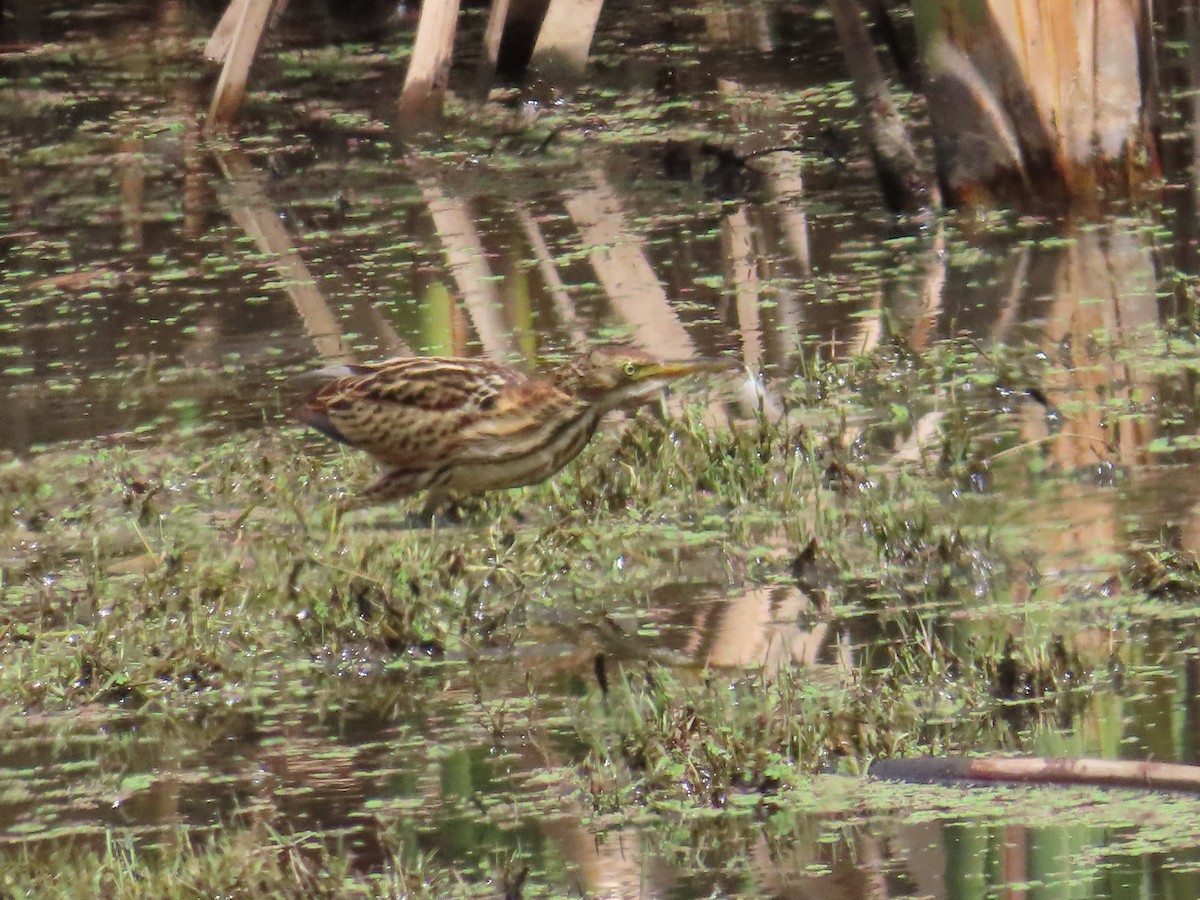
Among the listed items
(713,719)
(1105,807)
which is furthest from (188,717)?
(1105,807)

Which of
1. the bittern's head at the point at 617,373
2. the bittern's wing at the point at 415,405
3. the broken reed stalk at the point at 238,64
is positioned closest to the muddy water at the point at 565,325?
the broken reed stalk at the point at 238,64

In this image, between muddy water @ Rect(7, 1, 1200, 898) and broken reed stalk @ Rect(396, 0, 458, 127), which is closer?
muddy water @ Rect(7, 1, 1200, 898)

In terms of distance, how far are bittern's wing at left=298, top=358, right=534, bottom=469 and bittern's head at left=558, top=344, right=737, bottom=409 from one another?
0.47 ft

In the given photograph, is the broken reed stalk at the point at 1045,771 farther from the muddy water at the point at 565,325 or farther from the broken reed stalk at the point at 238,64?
the broken reed stalk at the point at 238,64

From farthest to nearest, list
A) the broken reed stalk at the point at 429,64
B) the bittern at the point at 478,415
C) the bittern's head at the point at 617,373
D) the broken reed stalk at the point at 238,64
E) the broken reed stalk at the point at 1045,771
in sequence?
the broken reed stalk at the point at 238,64
the broken reed stalk at the point at 429,64
the bittern's head at the point at 617,373
the bittern at the point at 478,415
the broken reed stalk at the point at 1045,771

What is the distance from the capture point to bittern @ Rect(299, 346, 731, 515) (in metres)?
6.90

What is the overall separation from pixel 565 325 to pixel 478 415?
2.39 metres

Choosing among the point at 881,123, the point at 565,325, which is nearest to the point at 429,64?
the point at 881,123

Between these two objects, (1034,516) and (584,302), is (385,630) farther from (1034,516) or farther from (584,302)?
(584,302)

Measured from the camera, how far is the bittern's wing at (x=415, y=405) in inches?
275

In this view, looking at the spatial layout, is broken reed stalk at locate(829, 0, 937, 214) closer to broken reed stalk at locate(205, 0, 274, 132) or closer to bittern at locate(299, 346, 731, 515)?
bittern at locate(299, 346, 731, 515)

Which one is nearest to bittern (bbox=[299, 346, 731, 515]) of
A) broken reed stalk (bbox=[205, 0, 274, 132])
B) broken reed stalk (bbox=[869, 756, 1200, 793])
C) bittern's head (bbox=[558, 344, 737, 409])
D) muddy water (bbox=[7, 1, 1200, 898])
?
bittern's head (bbox=[558, 344, 737, 409])

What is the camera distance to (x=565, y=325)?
9312 mm

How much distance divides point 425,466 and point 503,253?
144 inches
